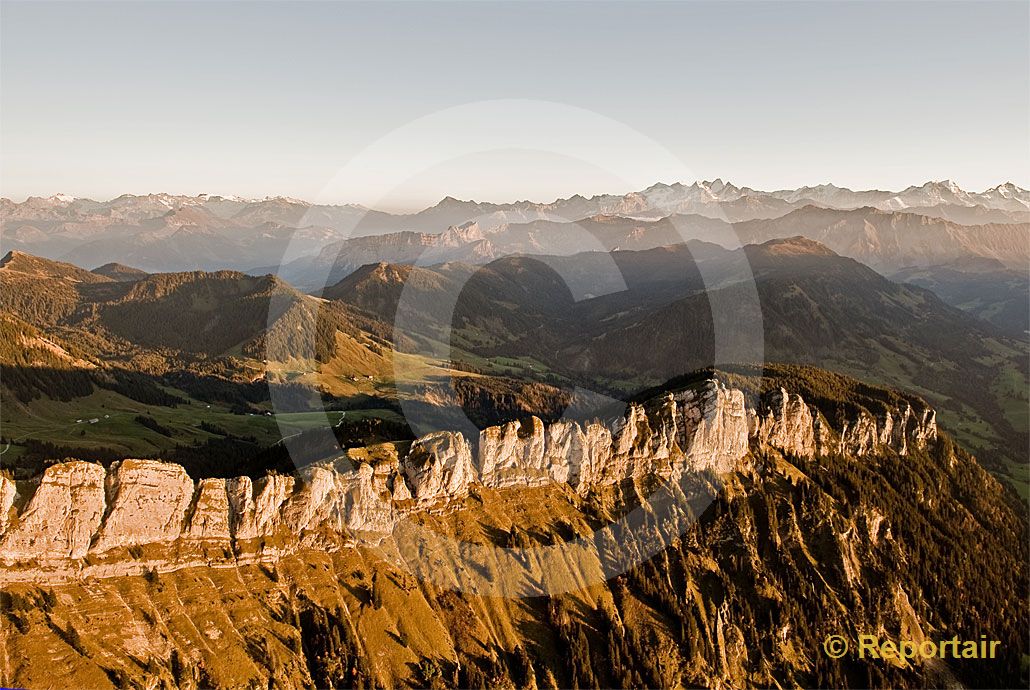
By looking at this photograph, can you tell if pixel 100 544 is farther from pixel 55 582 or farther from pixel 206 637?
pixel 206 637

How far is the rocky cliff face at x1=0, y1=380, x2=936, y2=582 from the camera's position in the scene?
346 ft

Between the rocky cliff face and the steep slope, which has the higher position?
the rocky cliff face

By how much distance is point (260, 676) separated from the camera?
104250 mm

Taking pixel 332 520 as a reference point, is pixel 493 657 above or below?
below

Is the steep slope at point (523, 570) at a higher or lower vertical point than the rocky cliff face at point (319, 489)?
lower

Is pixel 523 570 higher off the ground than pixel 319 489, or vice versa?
pixel 319 489

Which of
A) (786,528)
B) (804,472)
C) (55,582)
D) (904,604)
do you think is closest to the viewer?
(55,582)

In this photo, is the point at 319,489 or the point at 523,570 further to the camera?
the point at 523,570

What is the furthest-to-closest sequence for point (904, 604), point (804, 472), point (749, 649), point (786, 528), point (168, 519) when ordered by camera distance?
point (804, 472) < point (786, 528) < point (904, 604) < point (749, 649) < point (168, 519)

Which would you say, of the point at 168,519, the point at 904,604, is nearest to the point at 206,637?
the point at 168,519

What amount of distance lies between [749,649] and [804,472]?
73.7 metres

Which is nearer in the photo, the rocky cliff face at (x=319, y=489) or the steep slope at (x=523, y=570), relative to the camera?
the steep slope at (x=523, y=570)

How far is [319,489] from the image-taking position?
129125 millimetres

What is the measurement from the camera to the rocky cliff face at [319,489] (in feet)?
346
